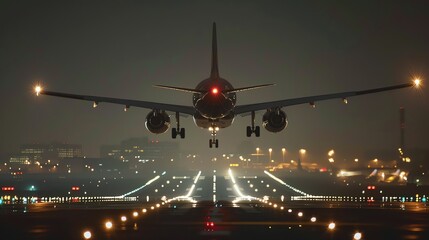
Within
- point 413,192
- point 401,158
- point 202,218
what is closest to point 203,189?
point 413,192

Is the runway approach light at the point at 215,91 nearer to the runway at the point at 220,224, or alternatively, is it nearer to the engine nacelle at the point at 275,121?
the engine nacelle at the point at 275,121

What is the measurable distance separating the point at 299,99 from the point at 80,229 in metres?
28.9

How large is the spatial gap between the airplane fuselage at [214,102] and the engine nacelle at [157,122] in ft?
10.2

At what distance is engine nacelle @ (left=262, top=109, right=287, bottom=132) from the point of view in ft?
251

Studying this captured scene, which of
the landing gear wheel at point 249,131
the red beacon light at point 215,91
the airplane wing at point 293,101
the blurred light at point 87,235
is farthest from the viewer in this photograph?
the landing gear wheel at point 249,131

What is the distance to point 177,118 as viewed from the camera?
260 ft

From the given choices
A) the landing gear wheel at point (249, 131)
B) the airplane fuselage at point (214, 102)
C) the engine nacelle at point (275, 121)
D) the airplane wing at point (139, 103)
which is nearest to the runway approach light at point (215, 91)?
the airplane fuselage at point (214, 102)

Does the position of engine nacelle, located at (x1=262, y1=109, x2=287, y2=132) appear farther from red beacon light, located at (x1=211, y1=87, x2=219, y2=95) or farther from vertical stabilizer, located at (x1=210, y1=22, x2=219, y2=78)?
red beacon light, located at (x1=211, y1=87, x2=219, y2=95)

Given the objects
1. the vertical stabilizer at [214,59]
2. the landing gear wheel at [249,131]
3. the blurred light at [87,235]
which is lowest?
the blurred light at [87,235]

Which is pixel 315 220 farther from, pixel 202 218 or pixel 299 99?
pixel 299 99

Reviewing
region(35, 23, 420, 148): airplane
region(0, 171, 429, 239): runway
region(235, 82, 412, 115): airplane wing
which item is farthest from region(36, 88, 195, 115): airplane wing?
region(0, 171, 429, 239): runway

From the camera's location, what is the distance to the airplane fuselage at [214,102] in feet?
229

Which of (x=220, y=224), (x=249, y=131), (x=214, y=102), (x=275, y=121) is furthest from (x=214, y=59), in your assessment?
(x=220, y=224)

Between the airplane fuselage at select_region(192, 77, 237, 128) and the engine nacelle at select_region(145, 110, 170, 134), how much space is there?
10.2 feet
